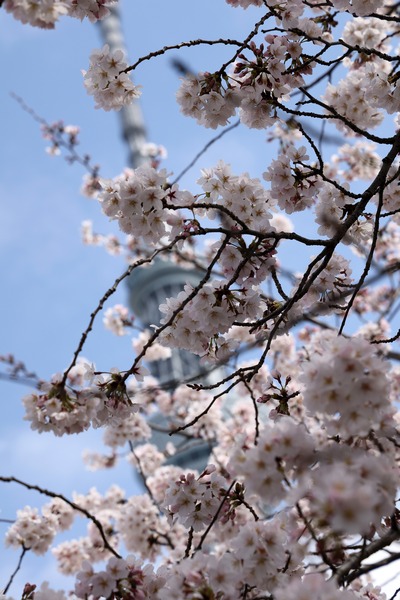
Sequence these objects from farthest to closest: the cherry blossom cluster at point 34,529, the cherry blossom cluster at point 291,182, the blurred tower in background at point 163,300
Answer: the blurred tower in background at point 163,300, the cherry blossom cluster at point 34,529, the cherry blossom cluster at point 291,182

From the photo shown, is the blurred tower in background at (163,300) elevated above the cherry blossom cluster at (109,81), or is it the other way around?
the blurred tower in background at (163,300)

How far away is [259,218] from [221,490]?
4.18ft

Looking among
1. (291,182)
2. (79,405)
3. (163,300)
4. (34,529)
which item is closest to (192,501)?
(79,405)

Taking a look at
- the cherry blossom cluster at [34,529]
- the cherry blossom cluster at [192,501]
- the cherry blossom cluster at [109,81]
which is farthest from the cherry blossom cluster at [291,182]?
the cherry blossom cluster at [34,529]

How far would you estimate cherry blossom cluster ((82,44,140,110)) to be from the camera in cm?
301

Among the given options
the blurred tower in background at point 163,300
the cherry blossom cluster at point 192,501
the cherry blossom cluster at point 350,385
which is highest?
the blurred tower in background at point 163,300

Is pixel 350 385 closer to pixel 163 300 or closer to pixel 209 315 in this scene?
pixel 209 315

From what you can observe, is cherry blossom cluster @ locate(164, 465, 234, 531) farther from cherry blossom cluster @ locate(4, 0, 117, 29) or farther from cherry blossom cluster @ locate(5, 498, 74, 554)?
cherry blossom cluster @ locate(5, 498, 74, 554)

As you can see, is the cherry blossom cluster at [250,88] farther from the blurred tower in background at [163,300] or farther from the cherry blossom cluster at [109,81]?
the blurred tower in background at [163,300]

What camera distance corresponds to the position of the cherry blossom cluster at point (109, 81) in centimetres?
301

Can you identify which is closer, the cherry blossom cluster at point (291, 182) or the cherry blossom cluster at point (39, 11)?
the cherry blossom cluster at point (39, 11)

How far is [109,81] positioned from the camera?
306cm

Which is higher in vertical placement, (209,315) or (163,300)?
(163,300)

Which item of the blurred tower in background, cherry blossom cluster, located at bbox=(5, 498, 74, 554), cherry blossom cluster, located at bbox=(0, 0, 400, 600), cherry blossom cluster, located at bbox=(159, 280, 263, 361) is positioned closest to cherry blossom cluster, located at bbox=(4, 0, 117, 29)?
cherry blossom cluster, located at bbox=(0, 0, 400, 600)
